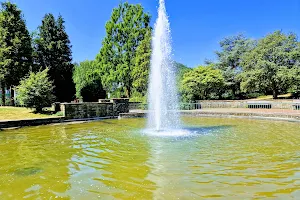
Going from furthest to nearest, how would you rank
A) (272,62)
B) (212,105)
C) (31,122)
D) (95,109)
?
(272,62) < (212,105) < (95,109) < (31,122)

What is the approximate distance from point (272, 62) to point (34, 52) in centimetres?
2574

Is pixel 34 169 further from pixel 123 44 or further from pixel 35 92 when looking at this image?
pixel 123 44

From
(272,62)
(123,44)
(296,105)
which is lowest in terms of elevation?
(296,105)

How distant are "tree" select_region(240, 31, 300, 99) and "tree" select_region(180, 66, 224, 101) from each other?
A: 388cm

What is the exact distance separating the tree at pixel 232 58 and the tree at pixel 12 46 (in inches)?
951

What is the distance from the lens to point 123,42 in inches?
1364

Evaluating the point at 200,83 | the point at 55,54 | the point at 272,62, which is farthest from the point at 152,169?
the point at 272,62

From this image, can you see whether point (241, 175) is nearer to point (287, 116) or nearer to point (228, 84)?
point (287, 116)

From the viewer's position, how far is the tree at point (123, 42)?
33.7 metres

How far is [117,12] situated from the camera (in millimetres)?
34688

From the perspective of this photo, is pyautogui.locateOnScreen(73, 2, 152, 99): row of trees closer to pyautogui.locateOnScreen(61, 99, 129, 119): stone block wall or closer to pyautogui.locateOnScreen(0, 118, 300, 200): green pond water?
pyautogui.locateOnScreen(61, 99, 129, 119): stone block wall

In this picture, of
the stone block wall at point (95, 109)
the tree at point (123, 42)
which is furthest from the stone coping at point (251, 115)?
the tree at point (123, 42)

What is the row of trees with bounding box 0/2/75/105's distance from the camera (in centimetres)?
2308

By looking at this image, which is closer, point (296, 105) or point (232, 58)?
point (296, 105)
